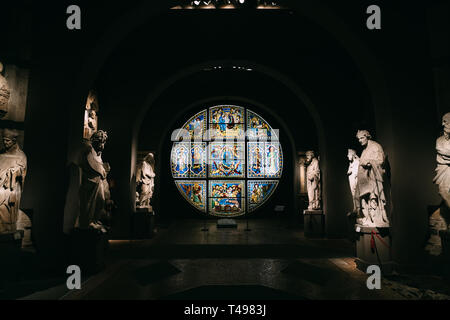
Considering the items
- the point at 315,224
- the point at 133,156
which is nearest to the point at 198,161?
the point at 133,156

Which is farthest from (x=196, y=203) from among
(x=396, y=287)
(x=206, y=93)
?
(x=396, y=287)

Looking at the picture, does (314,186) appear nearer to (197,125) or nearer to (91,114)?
(197,125)

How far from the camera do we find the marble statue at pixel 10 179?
3.07m

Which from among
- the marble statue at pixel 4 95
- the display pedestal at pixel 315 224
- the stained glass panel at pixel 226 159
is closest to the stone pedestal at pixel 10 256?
the marble statue at pixel 4 95

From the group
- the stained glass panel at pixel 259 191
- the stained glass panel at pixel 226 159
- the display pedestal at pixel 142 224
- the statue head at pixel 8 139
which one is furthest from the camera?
the stained glass panel at pixel 226 159

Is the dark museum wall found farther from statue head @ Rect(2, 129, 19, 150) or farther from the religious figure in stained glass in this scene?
the religious figure in stained glass

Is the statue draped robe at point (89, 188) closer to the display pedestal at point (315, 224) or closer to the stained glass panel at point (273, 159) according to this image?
the display pedestal at point (315, 224)

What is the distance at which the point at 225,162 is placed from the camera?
10.9 meters

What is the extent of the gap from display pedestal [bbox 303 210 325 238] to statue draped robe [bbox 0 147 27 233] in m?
6.47

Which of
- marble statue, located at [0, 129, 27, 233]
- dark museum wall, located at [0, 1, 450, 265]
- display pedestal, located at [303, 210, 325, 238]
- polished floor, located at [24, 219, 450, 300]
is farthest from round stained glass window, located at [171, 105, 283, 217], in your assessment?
marble statue, located at [0, 129, 27, 233]

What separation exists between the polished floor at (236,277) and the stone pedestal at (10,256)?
0.61 meters

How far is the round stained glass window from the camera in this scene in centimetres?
1075

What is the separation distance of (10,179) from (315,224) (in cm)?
677
